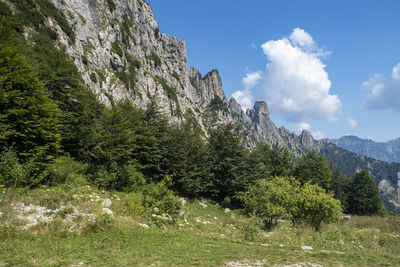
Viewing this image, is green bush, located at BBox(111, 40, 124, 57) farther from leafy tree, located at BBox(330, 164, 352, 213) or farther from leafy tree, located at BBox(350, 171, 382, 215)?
leafy tree, located at BBox(350, 171, 382, 215)

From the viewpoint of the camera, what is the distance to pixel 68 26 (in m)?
55.4

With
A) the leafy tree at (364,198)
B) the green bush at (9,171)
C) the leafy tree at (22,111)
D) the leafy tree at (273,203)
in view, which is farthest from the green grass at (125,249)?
the leafy tree at (364,198)

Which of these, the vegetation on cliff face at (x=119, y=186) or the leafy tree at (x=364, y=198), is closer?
the vegetation on cliff face at (x=119, y=186)

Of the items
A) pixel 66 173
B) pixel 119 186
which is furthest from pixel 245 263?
pixel 66 173

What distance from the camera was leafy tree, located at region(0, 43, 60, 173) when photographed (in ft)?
50.1

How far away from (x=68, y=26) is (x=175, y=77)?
84.2 meters

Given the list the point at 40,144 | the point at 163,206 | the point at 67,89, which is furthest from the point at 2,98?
the point at 163,206

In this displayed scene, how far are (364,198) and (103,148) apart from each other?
62384 millimetres

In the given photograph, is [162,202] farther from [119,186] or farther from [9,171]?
[9,171]

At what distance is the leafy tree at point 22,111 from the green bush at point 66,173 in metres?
1.13

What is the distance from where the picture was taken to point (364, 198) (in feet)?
165

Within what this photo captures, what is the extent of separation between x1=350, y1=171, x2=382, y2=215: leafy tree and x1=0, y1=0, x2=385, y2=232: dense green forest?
18.1m

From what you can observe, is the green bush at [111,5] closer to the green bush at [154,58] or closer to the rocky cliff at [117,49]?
the rocky cliff at [117,49]

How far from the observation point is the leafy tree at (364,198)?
49.9m
